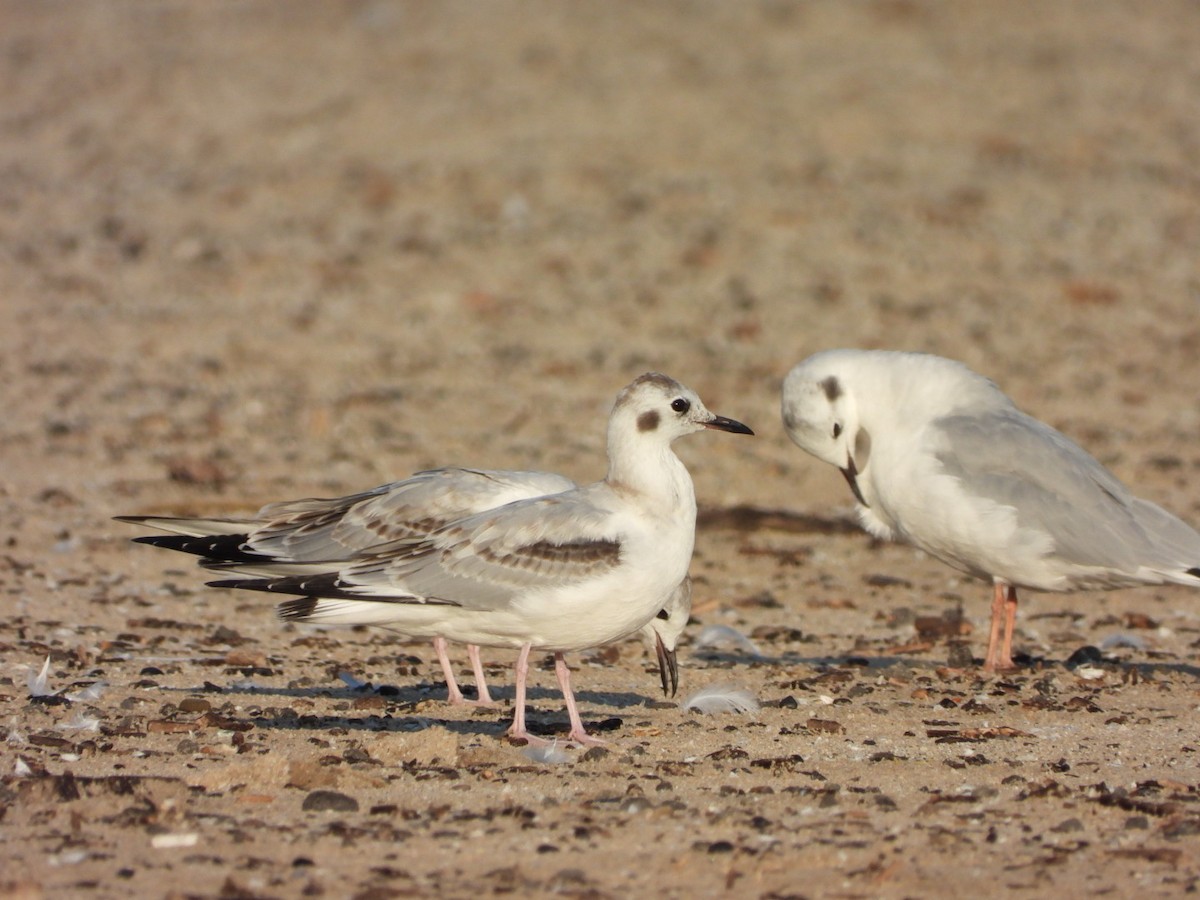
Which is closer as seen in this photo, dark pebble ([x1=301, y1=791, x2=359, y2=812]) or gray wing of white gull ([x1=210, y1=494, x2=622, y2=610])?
dark pebble ([x1=301, y1=791, x2=359, y2=812])

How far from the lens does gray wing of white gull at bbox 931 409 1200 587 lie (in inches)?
272

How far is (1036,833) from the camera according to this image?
15.8 ft

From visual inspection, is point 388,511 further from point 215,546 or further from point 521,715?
point 521,715

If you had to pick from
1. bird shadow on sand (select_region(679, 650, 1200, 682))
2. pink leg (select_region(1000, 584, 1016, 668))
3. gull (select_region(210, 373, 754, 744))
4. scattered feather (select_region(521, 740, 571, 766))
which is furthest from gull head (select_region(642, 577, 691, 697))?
pink leg (select_region(1000, 584, 1016, 668))

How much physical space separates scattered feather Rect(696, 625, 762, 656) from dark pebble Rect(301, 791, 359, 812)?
3.06 meters

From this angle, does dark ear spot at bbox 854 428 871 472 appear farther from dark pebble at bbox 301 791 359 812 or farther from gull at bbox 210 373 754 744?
dark pebble at bbox 301 791 359 812

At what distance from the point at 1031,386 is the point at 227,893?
32.0 ft

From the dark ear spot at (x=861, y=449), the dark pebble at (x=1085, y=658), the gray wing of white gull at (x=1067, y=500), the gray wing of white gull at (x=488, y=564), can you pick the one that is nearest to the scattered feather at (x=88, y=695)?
the gray wing of white gull at (x=488, y=564)

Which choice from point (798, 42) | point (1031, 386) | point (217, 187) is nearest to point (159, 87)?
point (217, 187)

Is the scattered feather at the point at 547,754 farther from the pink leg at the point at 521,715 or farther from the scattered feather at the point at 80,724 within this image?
the scattered feather at the point at 80,724

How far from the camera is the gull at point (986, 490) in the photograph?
6.95 metres

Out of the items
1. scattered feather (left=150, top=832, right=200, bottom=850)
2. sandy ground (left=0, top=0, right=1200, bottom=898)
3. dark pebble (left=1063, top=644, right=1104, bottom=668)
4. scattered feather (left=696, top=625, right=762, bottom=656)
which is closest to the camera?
scattered feather (left=150, top=832, right=200, bottom=850)

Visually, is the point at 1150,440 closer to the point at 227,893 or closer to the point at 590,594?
the point at 590,594

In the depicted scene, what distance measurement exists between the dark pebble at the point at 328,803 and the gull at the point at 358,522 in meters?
1.28
